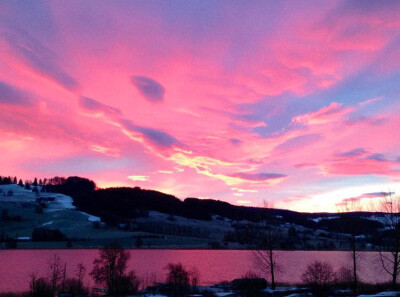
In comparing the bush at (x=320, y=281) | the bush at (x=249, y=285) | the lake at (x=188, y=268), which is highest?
the bush at (x=320, y=281)

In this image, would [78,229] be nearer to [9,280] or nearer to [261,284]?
[9,280]

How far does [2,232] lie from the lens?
178 meters

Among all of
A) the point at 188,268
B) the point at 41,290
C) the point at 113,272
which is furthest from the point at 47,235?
the point at 113,272

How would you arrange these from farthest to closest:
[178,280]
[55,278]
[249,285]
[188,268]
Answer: [188,268] → [249,285] → [55,278] → [178,280]

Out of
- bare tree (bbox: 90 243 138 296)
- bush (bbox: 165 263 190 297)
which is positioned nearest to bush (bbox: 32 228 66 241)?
bare tree (bbox: 90 243 138 296)

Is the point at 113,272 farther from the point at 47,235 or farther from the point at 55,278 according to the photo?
the point at 47,235

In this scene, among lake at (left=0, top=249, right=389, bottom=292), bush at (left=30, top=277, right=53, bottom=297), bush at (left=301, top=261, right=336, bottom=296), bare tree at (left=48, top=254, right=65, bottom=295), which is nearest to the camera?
bush at (left=301, top=261, right=336, bottom=296)

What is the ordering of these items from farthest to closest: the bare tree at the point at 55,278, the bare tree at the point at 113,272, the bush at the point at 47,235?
the bush at the point at 47,235 < the bare tree at the point at 55,278 < the bare tree at the point at 113,272

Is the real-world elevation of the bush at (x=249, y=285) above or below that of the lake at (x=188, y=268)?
above

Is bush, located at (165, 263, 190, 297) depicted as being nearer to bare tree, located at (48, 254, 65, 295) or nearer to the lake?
bare tree, located at (48, 254, 65, 295)

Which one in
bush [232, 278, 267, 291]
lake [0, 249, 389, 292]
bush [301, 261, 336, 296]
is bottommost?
lake [0, 249, 389, 292]

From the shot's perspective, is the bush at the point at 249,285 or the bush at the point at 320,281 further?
the bush at the point at 249,285

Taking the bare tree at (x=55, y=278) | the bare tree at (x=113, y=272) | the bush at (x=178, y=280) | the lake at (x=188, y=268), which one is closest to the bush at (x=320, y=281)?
the bush at (x=178, y=280)

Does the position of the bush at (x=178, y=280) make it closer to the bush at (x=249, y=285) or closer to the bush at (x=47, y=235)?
the bush at (x=249, y=285)
